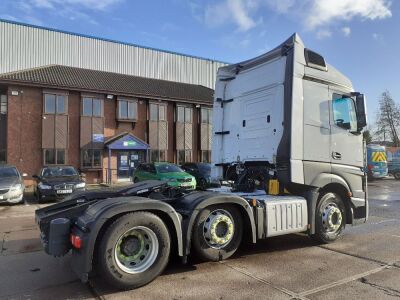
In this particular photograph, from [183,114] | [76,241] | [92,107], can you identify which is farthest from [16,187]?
[183,114]

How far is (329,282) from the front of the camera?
480cm

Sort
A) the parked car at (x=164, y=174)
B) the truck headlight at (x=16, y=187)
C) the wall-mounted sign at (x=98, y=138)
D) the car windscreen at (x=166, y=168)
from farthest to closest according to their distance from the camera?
the wall-mounted sign at (x=98, y=138) < the car windscreen at (x=166, y=168) < the parked car at (x=164, y=174) < the truck headlight at (x=16, y=187)

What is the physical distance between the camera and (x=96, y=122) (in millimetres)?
25562

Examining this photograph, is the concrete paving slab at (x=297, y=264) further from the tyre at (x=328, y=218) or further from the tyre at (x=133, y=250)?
the tyre at (x=133, y=250)

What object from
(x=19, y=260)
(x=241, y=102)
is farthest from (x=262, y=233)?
(x=19, y=260)

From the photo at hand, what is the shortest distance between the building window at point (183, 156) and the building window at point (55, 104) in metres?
9.48

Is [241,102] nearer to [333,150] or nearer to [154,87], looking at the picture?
[333,150]

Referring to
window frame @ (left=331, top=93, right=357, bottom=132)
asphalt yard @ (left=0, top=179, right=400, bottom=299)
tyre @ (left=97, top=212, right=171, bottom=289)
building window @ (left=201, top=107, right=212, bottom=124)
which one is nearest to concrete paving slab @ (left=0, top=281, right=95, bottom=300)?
asphalt yard @ (left=0, top=179, right=400, bottom=299)

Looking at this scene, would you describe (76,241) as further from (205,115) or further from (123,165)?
(205,115)

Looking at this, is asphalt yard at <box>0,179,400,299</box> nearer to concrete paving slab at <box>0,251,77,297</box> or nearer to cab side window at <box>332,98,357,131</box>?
concrete paving slab at <box>0,251,77,297</box>

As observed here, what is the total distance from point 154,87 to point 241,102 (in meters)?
23.8

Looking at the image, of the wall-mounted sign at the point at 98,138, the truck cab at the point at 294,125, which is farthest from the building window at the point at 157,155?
the truck cab at the point at 294,125

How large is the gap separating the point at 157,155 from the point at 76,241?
23838 mm

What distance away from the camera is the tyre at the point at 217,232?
521 cm
